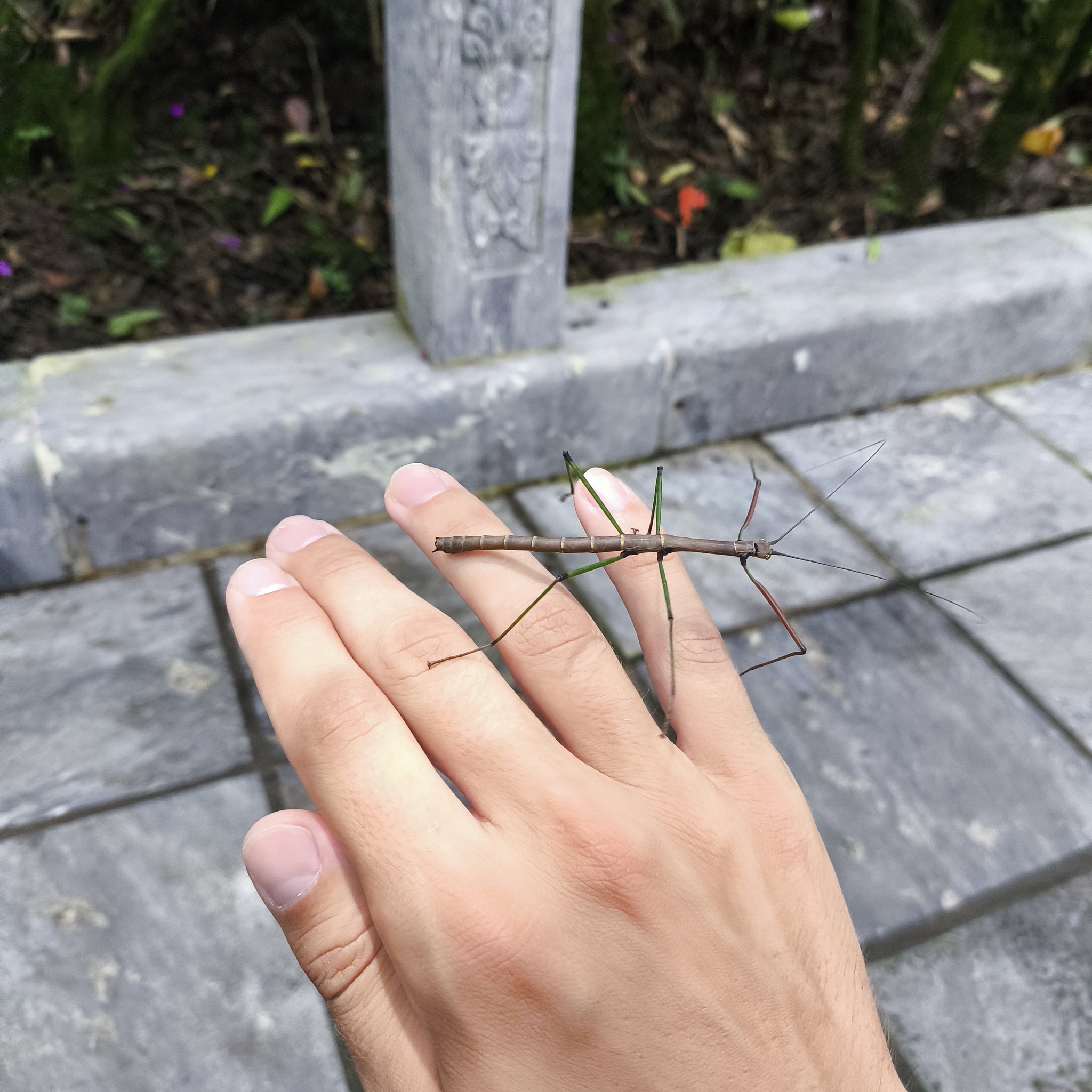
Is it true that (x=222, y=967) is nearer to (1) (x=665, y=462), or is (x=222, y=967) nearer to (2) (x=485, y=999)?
(2) (x=485, y=999)

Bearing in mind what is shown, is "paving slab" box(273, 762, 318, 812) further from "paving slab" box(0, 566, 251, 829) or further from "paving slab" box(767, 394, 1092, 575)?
"paving slab" box(767, 394, 1092, 575)

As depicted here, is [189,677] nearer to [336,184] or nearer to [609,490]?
[609,490]

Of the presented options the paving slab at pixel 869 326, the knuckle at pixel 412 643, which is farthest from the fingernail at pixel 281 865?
the paving slab at pixel 869 326

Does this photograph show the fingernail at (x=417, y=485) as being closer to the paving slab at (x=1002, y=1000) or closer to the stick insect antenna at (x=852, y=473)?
the paving slab at (x=1002, y=1000)

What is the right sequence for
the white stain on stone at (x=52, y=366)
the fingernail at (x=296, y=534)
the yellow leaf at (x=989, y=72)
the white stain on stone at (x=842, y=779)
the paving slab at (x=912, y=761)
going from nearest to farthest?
the fingernail at (x=296, y=534)
the paving slab at (x=912, y=761)
the white stain on stone at (x=842, y=779)
the white stain on stone at (x=52, y=366)
the yellow leaf at (x=989, y=72)

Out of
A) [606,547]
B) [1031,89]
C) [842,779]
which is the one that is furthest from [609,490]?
[1031,89]

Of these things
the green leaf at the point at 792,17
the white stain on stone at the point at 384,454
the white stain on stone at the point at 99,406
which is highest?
the green leaf at the point at 792,17
